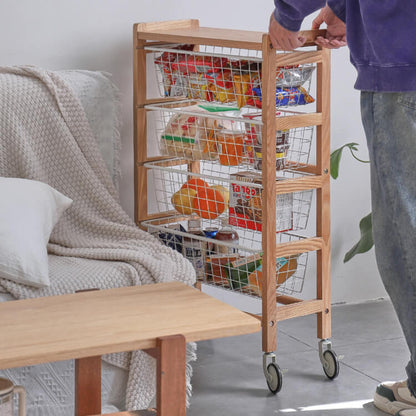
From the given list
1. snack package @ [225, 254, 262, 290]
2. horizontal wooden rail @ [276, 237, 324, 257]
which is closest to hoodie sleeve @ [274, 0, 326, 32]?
horizontal wooden rail @ [276, 237, 324, 257]

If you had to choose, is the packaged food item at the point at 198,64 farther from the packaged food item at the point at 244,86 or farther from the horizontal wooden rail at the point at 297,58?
the horizontal wooden rail at the point at 297,58

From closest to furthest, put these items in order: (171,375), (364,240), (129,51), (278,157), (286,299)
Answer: (171,375) < (278,157) < (286,299) < (129,51) < (364,240)

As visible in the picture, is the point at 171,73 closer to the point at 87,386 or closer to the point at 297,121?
the point at 297,121

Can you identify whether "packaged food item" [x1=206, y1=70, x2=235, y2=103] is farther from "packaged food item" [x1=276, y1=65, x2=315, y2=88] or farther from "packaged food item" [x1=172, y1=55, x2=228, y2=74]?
"packaged food item" [x1=276, y1=65, x2=315, y2=88]

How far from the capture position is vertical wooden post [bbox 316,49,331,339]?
2.30 meters

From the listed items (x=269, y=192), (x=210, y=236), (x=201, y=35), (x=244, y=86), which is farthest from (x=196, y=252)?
(x=201, y=35)

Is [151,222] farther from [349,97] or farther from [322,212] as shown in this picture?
[349,97]

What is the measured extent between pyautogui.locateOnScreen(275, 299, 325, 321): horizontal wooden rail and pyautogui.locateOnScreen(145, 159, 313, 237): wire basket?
0.71ft

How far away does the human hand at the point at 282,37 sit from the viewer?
207cm

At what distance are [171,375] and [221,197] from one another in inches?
46.8

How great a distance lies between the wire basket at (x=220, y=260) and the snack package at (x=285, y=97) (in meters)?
0.41

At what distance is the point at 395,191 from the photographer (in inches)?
73.5

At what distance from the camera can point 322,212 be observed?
237 centimetres

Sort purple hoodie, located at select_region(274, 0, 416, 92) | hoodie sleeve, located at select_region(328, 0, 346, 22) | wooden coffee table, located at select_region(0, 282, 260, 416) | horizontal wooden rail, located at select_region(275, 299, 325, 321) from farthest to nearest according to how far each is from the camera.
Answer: horizontal wooden rail, located at select_region(275, 299, 325, 321)
hoodie sleeve, located at select_region(328, 0, 346, 22)
purple hoodie, located at select_region(274, 0, 416, 92)
wooden coffee table, located at select_region(0, 282, 260, 416)
